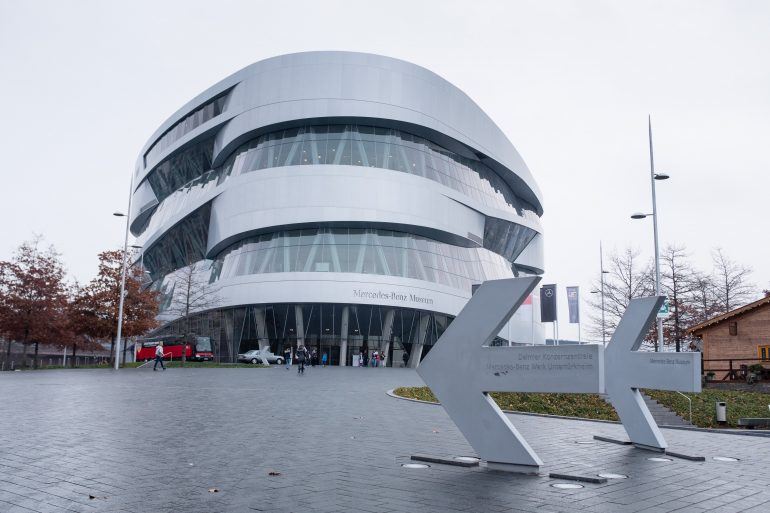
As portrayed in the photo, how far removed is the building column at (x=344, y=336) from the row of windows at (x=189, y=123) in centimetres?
2359

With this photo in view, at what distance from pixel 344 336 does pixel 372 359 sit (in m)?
3.03

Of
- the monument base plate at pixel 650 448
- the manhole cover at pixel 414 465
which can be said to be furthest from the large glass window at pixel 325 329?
the manhole cover at pixel 414 465

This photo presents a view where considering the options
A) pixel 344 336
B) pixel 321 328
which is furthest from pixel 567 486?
pixel 321 328

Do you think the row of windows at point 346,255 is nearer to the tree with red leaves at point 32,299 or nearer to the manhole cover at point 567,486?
the tree with red leaves at point 32,299

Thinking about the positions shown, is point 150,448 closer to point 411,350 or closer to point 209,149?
point 411,350

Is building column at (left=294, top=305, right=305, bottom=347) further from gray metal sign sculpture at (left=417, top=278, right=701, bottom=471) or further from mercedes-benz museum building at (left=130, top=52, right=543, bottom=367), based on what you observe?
gray metal sign sculpture at (left=417, top=278, right=701, bottom=471)

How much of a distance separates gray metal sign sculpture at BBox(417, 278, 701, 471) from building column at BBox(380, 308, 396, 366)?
144ft

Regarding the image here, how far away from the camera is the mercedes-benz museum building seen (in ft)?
173

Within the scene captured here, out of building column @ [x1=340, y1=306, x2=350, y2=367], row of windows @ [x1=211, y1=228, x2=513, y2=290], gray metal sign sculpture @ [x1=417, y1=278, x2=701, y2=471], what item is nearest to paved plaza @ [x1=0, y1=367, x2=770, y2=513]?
gray metal sign sculpture @ [x1=417, y1=278, x2=701, y2=471]

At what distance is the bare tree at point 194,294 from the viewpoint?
5162 centimetres

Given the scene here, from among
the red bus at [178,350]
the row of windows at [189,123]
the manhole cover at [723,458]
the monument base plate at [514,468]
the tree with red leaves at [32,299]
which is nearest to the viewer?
A: the monument base plate at [514,468]

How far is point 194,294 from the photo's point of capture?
57.3 meters

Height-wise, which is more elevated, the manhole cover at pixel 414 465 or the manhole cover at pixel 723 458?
the manhole cover at pixel 414 465

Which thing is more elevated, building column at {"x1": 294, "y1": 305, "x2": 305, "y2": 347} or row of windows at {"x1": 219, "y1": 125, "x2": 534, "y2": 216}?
row of windows at {"x1": 219, "y1": 125, "x2": 534, "y2": 216}
